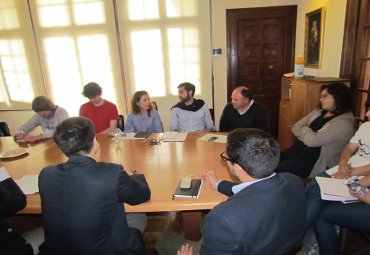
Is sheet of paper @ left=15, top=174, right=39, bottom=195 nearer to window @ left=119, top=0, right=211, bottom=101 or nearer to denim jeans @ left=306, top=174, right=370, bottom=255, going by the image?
denim jeans @ left=306, top=174, right=370, bottom=255

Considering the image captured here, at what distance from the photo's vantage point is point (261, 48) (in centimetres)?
416

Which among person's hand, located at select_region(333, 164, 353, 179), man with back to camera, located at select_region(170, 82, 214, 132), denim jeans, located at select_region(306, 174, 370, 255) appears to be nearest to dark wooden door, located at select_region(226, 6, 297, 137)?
man with back to camera, located at select_region(170, 82, 214, 132)

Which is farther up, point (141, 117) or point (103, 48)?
point (103, 48)

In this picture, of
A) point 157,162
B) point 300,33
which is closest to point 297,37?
point 300,33

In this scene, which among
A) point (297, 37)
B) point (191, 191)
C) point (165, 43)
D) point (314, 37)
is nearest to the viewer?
point (191, 191)

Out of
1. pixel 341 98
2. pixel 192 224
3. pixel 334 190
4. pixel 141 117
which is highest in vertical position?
pixel 341 98

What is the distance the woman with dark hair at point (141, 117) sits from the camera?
2.88 meters

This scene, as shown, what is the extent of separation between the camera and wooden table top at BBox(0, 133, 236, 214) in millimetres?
1385

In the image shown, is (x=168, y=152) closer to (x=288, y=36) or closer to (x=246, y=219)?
(x=246, y=219)

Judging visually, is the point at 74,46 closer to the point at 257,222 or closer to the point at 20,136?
the point at 20,136

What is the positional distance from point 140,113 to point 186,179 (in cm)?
154

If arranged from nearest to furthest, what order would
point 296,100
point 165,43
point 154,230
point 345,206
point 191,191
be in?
point 191,191, point 345,206, point 154,230, point 296,100, point 165,43

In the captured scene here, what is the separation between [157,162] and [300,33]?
3.19 m

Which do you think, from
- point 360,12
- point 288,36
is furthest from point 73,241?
point 288,36
